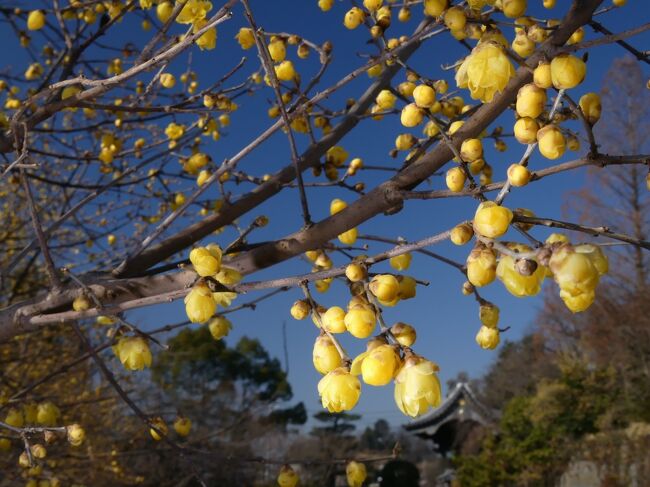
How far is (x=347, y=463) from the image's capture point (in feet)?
5.64

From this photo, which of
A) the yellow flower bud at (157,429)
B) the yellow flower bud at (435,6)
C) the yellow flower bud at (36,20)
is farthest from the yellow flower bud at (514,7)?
the yellow flower bud at (36,20)

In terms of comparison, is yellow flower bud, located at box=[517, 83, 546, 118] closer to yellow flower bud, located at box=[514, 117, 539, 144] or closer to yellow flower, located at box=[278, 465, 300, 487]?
yellow flower bud, located at box=[514, 117, 539, 144]

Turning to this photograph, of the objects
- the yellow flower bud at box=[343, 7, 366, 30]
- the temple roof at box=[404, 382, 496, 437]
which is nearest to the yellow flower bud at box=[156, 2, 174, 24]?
the yellow flower bud at box=[343, 7, 366, 30]

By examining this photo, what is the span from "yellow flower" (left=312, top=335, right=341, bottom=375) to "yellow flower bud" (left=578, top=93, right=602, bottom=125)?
612 mm

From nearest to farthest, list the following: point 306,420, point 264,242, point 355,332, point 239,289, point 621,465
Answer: point 355,332 → point 239,289 → point 264,242 → point 621,465 → point 306,420

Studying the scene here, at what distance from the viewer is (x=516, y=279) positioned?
85cm

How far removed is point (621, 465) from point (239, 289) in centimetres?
1011

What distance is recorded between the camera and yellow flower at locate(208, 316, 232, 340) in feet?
5.88

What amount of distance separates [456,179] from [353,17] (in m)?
0.85

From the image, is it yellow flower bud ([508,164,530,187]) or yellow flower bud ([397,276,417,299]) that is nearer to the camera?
yellow flower bud ([508,164,530,187])

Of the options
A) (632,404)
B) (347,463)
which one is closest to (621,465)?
(632,404)

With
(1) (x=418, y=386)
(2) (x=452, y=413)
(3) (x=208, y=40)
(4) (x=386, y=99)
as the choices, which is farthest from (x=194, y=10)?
(2) (x=452, y=413)

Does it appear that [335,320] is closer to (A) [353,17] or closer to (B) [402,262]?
(B) [402,262]

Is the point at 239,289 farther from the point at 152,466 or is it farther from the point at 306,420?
the point at 306,420
